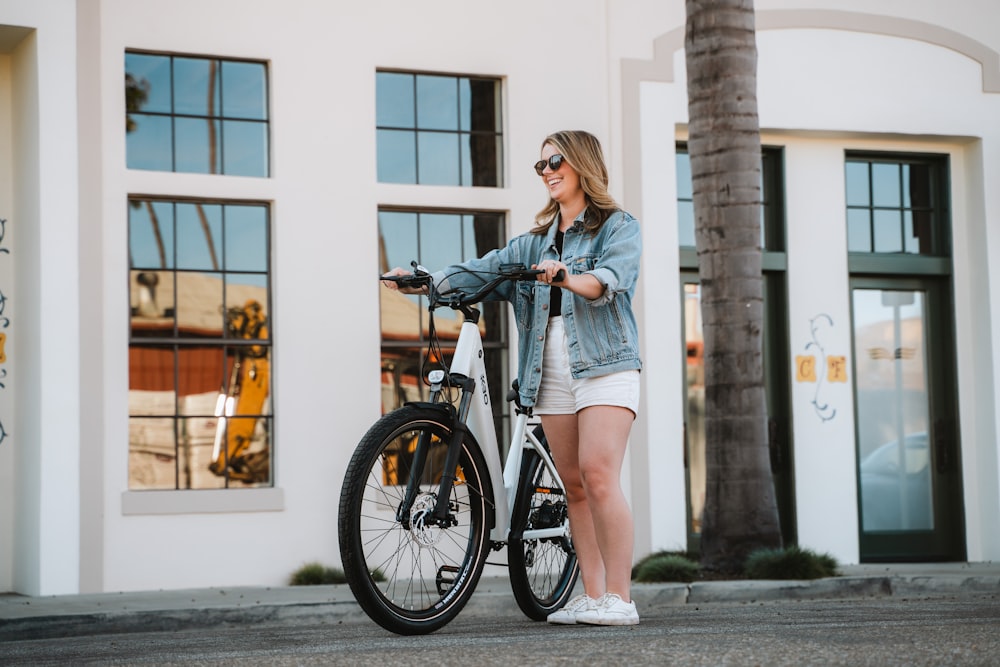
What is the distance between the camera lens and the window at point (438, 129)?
10.4 m

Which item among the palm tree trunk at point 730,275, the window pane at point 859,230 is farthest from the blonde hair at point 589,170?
the window pane at point 859,230

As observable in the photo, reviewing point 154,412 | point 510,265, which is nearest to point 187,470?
point 154,412

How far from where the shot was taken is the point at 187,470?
31.9ft

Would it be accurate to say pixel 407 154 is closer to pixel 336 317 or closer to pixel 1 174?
pixel 336 317

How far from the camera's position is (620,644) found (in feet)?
15.1

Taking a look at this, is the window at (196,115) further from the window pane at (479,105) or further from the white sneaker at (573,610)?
the white sneaker at (573,610)

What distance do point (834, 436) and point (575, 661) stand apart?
7701mm

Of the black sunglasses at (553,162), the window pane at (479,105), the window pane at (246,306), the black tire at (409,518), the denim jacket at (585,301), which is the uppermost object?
the window pane at (479,105)

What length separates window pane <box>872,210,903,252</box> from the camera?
11812mm

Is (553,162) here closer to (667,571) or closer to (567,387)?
(567,387)

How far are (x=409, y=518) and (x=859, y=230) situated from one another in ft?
24.7

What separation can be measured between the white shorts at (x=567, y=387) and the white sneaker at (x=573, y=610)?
2.37ft

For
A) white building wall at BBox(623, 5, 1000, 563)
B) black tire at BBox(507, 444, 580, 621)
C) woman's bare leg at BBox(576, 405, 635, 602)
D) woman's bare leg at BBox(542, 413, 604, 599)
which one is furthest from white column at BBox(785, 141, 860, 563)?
woman's bare leg at BBox(576, 405, 635, 602)

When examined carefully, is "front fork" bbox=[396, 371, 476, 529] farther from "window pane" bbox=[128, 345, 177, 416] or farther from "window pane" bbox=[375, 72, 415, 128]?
"window pane" bbox=[375, 72, 415, 128]
